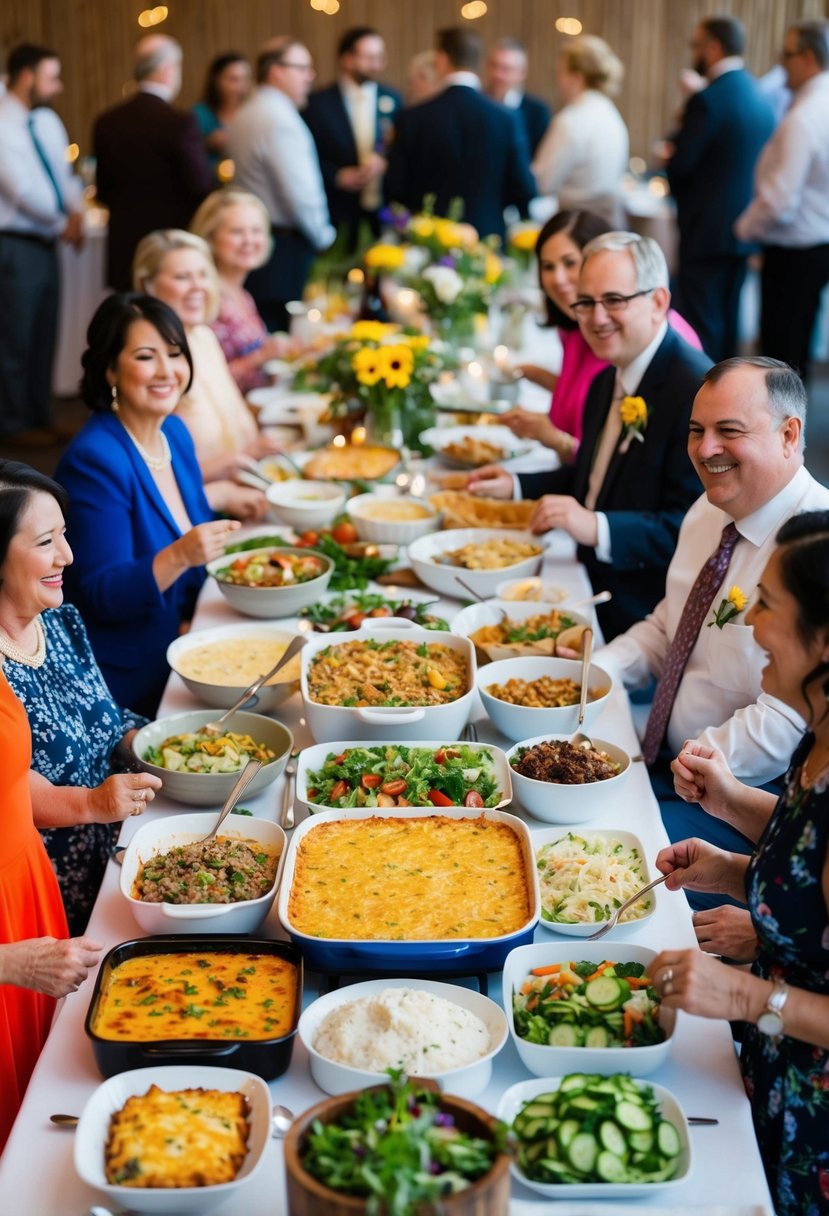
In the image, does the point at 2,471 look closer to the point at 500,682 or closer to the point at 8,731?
the point at 8,731

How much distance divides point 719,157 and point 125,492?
530 centimetres

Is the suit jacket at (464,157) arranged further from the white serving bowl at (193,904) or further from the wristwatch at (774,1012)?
the wristwatch at (774,1012)

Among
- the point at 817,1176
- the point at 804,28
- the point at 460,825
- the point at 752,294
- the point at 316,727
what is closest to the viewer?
the point at 817,1176

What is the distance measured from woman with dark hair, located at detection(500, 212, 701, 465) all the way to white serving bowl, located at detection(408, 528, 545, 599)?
86 centimetres

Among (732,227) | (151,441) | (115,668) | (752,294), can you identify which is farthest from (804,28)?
(115,668)

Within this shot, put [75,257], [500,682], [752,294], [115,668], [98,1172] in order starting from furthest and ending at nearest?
[752,294] < [75,257] < [115,668] < [500,682] < [98,1172]

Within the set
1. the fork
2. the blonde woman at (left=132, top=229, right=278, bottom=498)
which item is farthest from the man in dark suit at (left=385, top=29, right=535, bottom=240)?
the fork

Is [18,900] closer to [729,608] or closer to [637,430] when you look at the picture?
[729,608]

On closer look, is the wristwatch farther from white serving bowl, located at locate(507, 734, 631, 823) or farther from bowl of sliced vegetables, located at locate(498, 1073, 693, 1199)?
white serving bowl, located at locate(507, 734, 631, 823)

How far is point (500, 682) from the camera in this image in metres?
2.36

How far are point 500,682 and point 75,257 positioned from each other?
21.2 feet

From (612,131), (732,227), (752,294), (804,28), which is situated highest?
(804,28)

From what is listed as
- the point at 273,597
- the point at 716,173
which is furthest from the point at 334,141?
the point at 273,597

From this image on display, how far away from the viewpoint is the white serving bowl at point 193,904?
167cm
